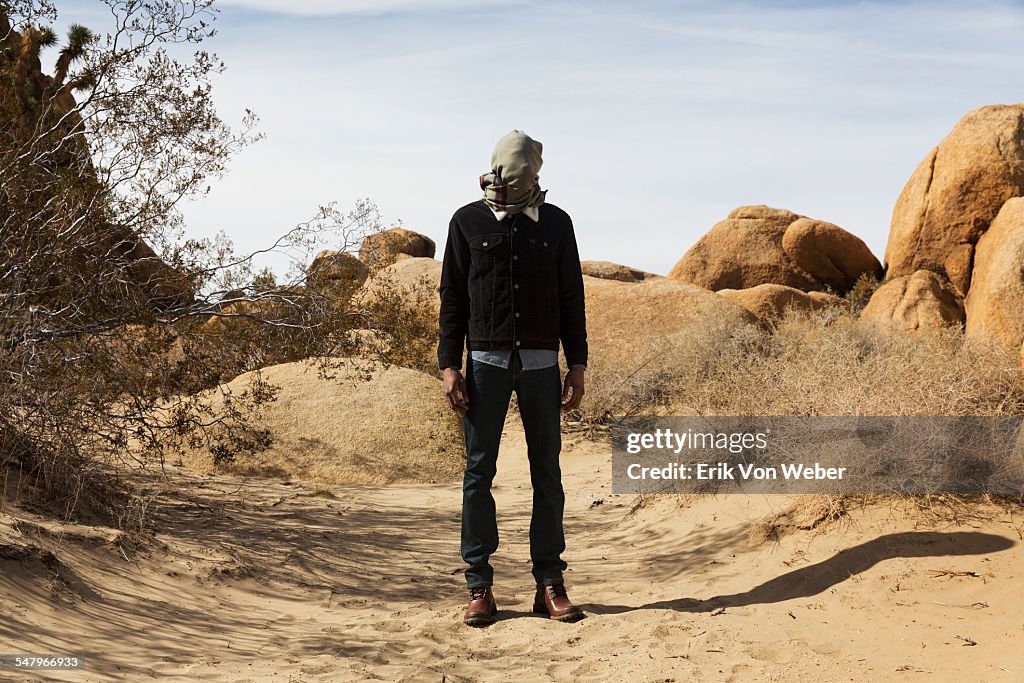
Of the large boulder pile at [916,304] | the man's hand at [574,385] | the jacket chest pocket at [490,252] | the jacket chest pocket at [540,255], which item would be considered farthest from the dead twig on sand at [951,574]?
the large boulder pile at [916,304]

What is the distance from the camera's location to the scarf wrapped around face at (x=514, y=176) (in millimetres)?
4336

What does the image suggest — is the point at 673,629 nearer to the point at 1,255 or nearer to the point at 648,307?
the point at 1,255

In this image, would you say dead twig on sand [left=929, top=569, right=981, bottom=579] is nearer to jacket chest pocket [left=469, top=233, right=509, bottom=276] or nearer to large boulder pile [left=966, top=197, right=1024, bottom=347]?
jacket chest pocket [left=469, top=233, right=509, bottom=276]

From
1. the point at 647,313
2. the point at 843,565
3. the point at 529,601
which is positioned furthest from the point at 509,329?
the point at 647,313

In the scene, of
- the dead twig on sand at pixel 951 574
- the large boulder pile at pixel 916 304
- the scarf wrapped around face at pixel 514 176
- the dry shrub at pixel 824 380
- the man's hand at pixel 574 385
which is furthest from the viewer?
the large boulder pile at pixel 916 304

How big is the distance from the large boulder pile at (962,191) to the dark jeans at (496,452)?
11938 mm

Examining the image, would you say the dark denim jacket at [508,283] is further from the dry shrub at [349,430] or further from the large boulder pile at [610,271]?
the large boulder pile at [610,271]

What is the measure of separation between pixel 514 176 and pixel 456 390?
3.40ft

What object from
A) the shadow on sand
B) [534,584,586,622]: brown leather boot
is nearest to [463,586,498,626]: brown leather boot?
[534,584,586,622]: brown leather boot

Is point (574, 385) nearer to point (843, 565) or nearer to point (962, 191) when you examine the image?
point (843, 565)

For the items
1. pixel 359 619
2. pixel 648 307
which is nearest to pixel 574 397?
pixel 359 619

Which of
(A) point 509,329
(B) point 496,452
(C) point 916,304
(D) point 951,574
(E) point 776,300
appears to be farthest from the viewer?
(E) point 776,300

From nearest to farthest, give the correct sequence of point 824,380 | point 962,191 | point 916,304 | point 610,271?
point 824,380 → point 916,304 → point 962,191 → point 610,271

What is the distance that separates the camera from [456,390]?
4359mm
